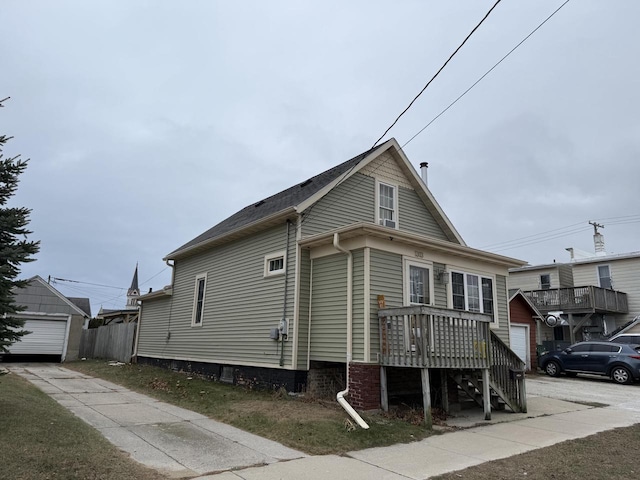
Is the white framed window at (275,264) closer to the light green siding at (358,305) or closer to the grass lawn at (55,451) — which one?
the light green siding at (358,305)

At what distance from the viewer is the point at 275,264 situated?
11852mm

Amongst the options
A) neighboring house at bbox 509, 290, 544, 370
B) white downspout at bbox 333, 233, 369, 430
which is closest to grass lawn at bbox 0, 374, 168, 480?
white downspout at bbox 333, 233, 369, 430

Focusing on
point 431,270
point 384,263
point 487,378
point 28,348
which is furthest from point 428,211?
point 28,348

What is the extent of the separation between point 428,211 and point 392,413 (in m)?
7.56

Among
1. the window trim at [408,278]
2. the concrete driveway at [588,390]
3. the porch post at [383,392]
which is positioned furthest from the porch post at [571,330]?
the porch post at [383,392]

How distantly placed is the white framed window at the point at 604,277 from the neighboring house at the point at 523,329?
280 inches

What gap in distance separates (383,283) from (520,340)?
51.5 feet

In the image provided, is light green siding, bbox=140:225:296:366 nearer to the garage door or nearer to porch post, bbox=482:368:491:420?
porch post, bbox=482:368:491:420

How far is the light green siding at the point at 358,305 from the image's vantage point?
30.6ft

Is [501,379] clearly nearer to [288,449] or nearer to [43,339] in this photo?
[288,449]

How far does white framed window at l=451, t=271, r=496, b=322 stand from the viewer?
11719 mm

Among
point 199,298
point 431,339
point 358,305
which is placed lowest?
point 431,339

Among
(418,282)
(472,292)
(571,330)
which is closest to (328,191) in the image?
(418,282)

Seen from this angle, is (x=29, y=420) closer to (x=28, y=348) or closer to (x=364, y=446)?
(x=364, y=446)
